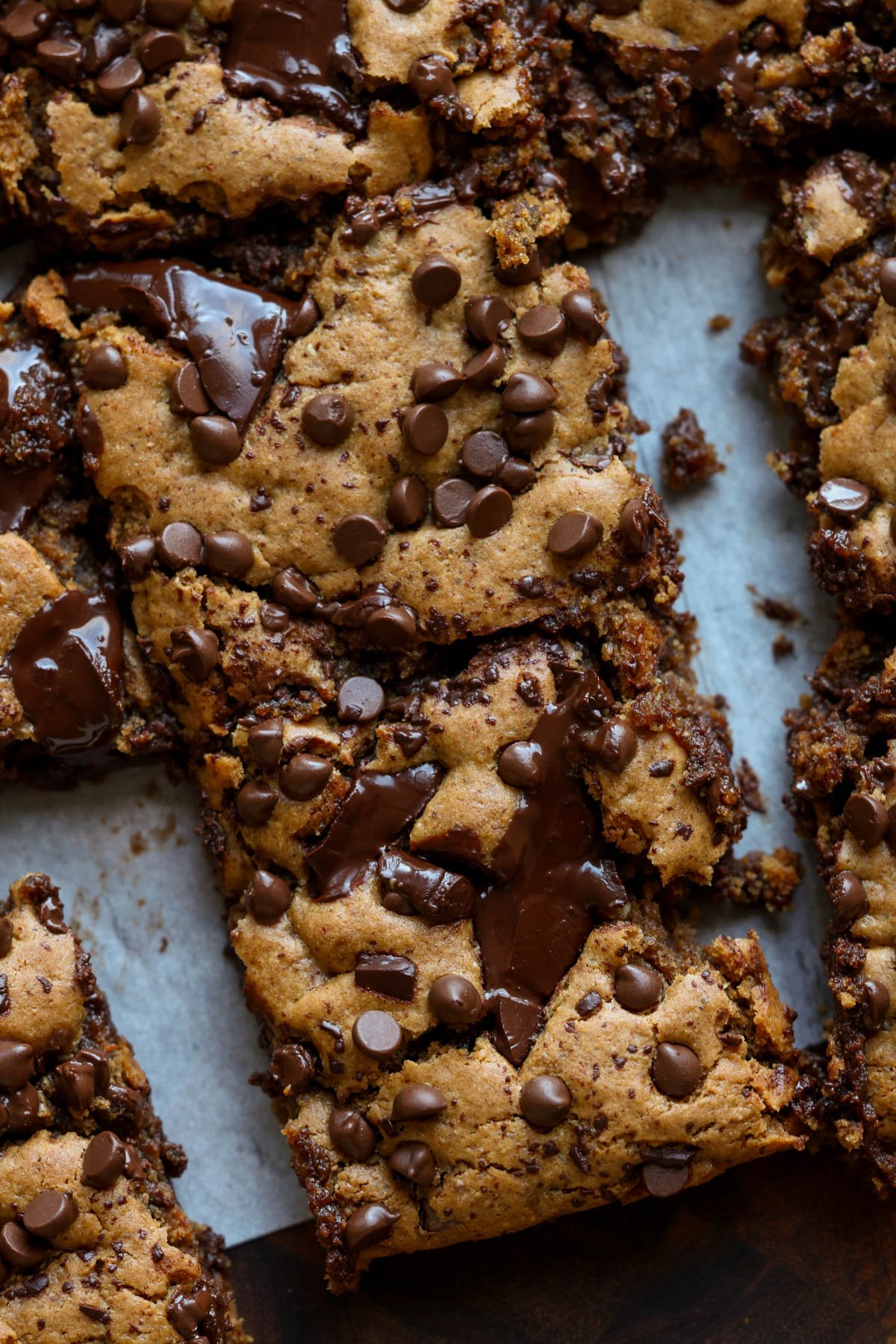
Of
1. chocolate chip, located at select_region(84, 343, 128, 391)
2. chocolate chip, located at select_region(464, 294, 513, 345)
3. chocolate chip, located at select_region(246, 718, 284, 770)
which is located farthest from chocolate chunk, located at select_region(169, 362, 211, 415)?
chocolate chip, located at select_region(246, 718, 284, 770)

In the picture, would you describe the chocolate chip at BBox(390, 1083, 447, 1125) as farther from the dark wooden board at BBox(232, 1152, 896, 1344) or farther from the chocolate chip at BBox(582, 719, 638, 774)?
the chocolate chip at BBox(582, 719, 638, 774)

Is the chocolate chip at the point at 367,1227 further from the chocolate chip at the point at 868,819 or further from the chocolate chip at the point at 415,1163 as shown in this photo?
the chocolate chip at the point at 868,819

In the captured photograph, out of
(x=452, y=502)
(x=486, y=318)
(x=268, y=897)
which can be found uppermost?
(x=486, y=318)

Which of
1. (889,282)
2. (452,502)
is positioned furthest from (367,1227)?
(889,282)

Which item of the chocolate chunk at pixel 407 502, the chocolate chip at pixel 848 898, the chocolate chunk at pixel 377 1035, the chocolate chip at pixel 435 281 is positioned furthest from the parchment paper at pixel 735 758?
the chocolate chunk at pixel 407 502

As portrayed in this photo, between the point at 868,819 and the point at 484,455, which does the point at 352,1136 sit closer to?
the point at 868,819

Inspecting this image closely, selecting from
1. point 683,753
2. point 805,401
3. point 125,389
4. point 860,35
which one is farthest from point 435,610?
point 860,35
